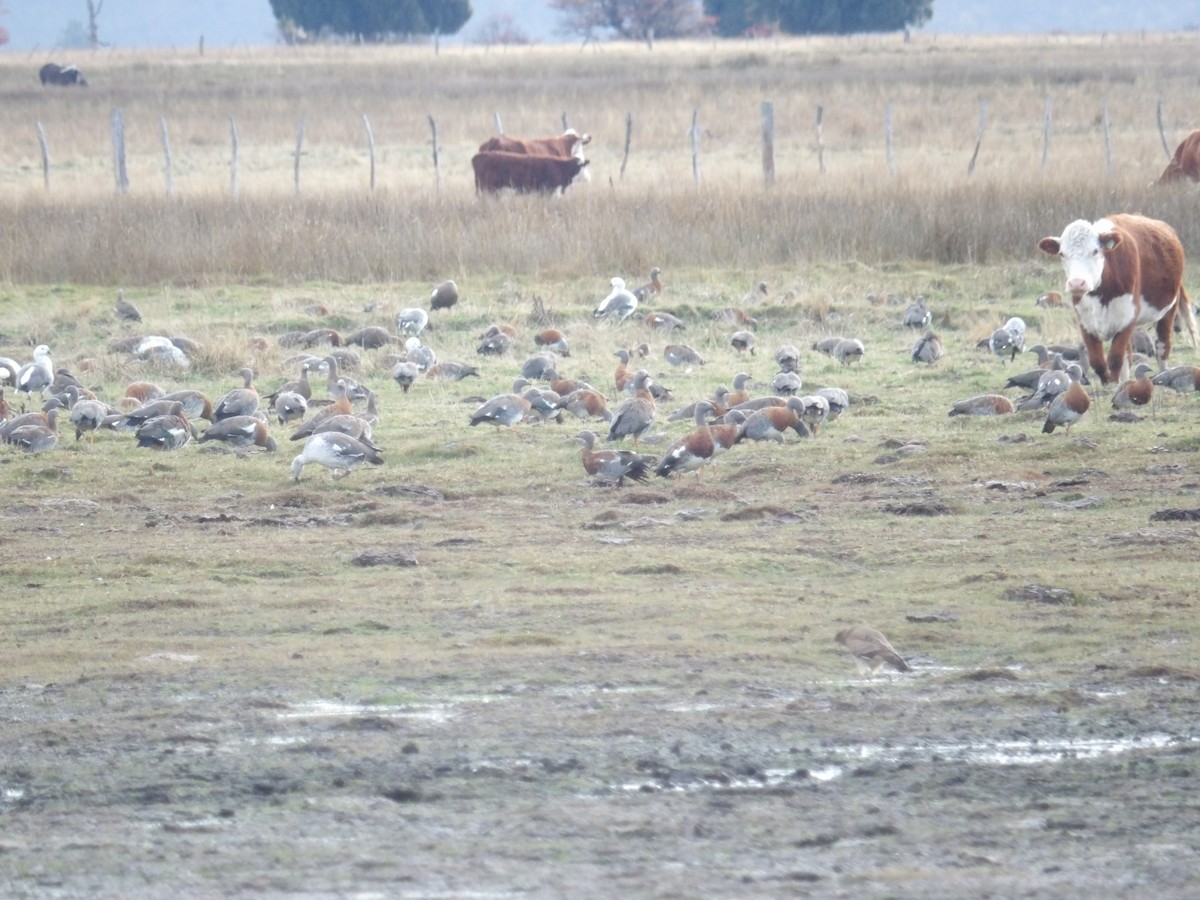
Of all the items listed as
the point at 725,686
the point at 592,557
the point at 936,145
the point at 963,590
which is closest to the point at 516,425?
the point at 592,557

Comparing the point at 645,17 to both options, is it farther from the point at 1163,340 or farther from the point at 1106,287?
the point at 1106,287

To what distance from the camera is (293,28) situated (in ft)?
271

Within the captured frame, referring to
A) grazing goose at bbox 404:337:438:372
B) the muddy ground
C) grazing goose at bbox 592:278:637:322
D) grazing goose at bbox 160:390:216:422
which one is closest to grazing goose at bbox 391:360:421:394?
grazing goose at bbox 404:337:438:372

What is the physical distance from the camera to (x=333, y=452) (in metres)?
10.1

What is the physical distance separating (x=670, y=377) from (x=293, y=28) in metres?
73.5

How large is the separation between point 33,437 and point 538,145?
18.6 meters

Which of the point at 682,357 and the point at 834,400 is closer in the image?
the point at 834,400

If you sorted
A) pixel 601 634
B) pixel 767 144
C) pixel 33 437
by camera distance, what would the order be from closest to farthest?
pixel 601 634
pixel 33 437
pixel 767 144

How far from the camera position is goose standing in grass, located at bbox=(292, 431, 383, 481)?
10031mm

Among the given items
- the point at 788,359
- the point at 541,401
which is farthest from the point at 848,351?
the point at 541,401

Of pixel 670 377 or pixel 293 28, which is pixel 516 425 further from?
pixel 293 28

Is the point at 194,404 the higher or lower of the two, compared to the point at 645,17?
lower

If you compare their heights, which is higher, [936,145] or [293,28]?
[293,28]

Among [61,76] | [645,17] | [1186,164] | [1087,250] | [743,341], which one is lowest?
[743,341]
